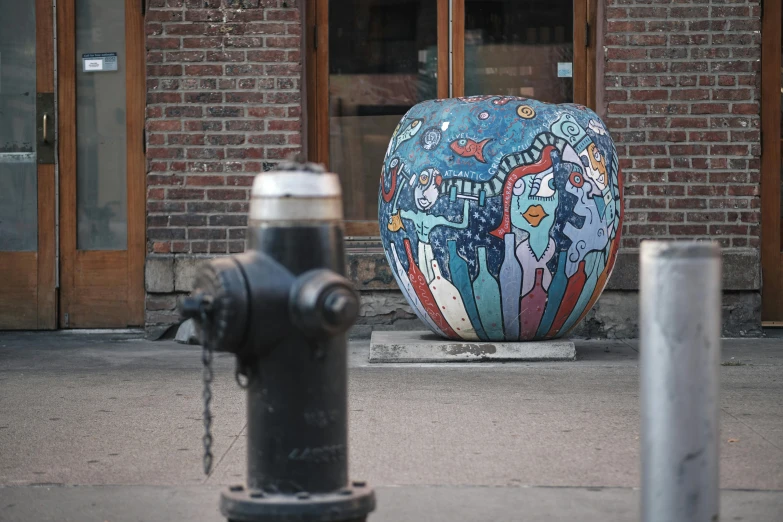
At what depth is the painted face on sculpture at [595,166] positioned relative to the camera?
18.6 ft

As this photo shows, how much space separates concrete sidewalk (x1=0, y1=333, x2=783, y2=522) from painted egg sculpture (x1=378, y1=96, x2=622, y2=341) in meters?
0.39

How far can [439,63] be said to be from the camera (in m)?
7.55

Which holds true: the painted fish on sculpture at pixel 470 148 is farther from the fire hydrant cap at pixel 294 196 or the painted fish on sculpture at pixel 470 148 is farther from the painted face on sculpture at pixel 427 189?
the fire hydrant cap at pixel 294 196

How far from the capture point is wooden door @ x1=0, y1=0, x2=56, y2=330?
24.7 ft

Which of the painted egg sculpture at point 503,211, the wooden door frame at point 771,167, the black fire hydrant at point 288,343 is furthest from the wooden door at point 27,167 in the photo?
the black fire hydrant at point 288,343

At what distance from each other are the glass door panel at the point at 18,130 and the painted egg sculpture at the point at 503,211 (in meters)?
3.00

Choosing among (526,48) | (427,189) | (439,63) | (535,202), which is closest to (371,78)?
(439,63)

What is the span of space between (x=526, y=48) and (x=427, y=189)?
232 centimetres

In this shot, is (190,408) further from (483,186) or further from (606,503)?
(606,503)

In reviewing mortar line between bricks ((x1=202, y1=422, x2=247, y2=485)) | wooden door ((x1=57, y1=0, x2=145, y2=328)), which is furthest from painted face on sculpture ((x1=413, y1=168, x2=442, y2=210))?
wooden door ((x1=57, y1=0, x2=145, y2=328))

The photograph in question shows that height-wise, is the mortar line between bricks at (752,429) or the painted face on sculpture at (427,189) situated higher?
the painted face on sculpture at (427,189)

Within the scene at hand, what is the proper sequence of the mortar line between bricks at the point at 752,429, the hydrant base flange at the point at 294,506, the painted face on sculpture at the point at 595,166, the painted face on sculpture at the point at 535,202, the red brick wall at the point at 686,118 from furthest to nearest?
the red brick wall at the point at 686,118 → the painted face on sculpture at the point at 595,166 → the painted face on sculpture at the point at 535,202 → the mortar line between bricks at the point at 752,429 → the hydrant base flange at the point at 294,506

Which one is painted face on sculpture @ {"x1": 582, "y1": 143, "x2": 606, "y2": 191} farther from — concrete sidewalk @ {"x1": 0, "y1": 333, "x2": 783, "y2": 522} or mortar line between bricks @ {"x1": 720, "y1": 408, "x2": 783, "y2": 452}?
mortar line between bricks @ {"x1": 720, "y1": 408, "x2": 783, "y2": 452}

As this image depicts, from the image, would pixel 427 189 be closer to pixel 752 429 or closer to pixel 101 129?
pixel 752 429
